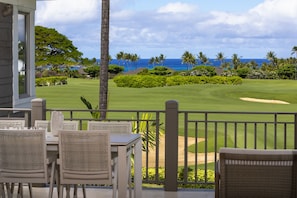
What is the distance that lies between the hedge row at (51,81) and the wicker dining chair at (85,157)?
32.7 meters

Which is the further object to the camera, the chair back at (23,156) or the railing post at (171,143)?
the railing post at (171,143)

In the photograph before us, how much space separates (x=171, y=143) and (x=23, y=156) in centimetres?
207

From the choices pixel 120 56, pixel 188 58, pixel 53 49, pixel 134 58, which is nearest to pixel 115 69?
pixel 53 49

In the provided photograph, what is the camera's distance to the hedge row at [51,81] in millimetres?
37469

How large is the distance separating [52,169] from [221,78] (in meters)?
36.7

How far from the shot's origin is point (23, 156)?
5.08 metres

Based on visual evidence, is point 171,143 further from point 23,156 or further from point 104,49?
point 104,49

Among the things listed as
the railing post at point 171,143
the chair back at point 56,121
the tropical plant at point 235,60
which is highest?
the tropical plant at point 235,60

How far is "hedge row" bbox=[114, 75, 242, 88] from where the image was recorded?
1562 inches

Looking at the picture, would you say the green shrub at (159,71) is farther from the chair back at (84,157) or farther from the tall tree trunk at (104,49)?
the chair back at (84,157)

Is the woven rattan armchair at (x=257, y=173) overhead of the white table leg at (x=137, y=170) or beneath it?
overhead

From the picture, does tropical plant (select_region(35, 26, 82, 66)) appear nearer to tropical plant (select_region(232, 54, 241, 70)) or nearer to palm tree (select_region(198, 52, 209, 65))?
tropical plant (select_region(232, 54, 241, 70))

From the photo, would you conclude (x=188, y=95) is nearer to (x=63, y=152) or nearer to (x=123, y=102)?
(x=123, y=102)

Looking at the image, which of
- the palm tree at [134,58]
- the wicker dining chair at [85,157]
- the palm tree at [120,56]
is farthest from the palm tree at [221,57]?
the wicker dining chair at [85,157]
